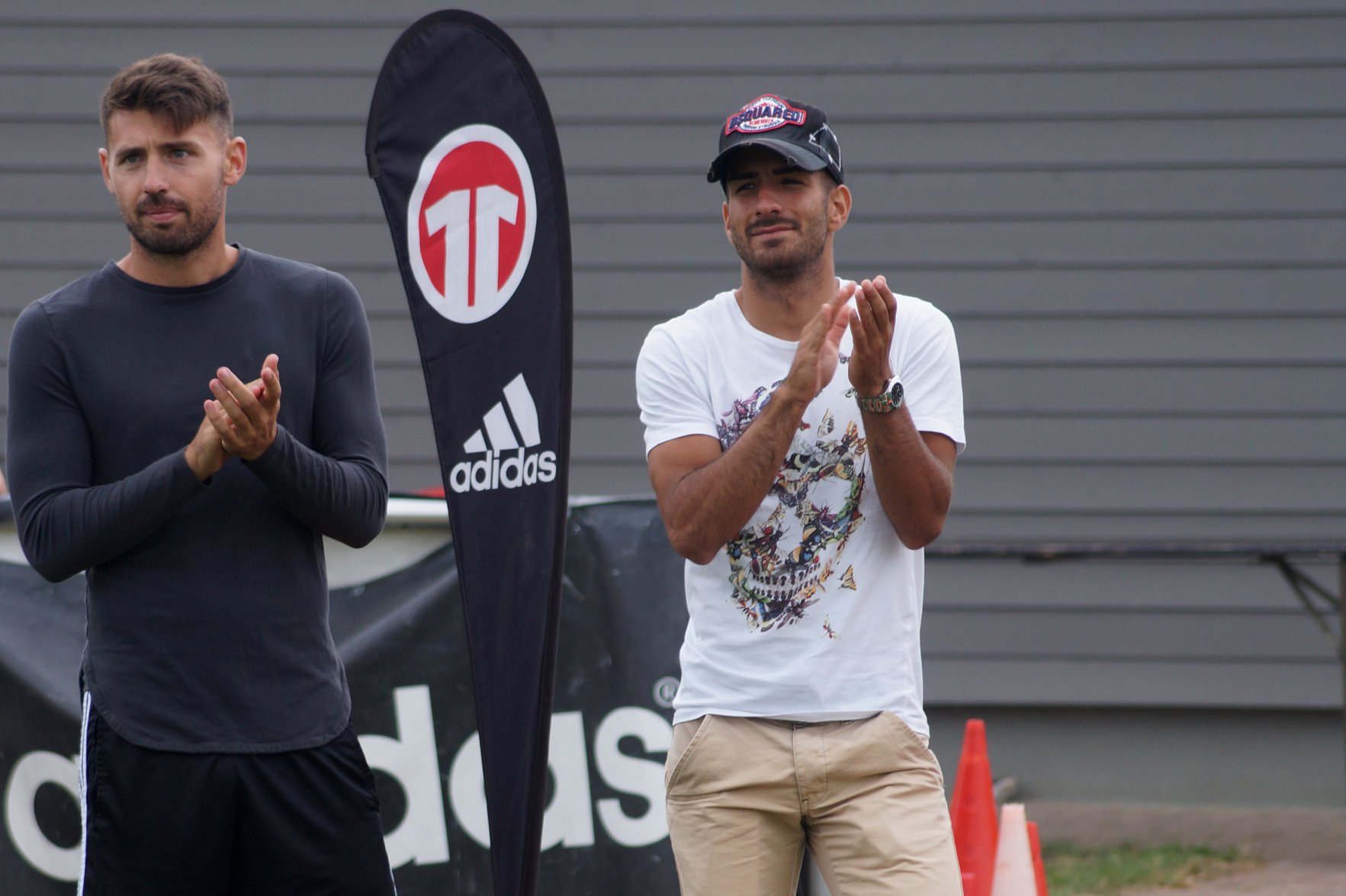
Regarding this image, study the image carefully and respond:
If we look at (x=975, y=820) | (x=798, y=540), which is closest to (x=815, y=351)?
(x=798, y=540)

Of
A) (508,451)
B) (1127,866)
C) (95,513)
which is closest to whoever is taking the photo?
(95,513)

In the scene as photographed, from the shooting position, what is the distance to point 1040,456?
22.6ft

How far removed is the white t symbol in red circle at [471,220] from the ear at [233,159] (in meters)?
0.39

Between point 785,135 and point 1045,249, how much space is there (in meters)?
4.20

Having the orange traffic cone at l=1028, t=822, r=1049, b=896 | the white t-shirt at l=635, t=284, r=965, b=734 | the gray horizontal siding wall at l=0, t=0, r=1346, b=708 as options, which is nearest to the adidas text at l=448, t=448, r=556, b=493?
the white t-shirt at l=635, t=284, r=965, b=734

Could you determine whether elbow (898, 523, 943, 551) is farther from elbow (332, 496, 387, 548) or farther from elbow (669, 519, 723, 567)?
elbow (332, 496, 387, 548)

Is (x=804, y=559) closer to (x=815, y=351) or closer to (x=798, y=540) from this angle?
(x=798, y=540)

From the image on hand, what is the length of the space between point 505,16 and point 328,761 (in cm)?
504

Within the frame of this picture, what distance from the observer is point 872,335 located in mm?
2680

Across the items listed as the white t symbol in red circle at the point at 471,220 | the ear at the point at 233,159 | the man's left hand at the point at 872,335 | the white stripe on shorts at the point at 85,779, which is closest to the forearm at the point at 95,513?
the white stripe on shorts at the point at 85,779

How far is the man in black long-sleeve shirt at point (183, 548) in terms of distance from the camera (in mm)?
2635

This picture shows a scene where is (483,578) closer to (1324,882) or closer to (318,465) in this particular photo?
(318,465)

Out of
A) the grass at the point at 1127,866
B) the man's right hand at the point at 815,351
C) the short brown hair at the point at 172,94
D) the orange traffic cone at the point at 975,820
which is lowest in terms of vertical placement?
the grass at the point at 1127,866

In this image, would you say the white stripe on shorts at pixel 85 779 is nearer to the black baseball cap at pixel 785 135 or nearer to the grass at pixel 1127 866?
the black baseball cap at pixel 785 135
